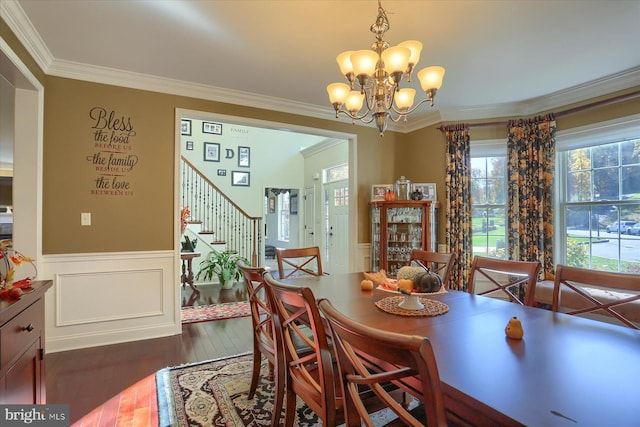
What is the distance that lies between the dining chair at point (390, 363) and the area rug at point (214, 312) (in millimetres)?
3192

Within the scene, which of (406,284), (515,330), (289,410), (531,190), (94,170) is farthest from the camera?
(531,190)

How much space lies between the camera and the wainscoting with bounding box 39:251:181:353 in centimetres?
299

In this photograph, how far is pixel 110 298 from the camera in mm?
3182

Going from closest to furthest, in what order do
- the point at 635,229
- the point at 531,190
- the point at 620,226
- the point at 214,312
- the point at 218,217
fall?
the point at 635,229
the point at 620,226
the point at 531,190
the point at 214,312
the point at 218,217

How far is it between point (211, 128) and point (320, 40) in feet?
17.1

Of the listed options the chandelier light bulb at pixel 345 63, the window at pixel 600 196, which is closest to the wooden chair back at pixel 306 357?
the chandelier light bulb at pixel 345 63

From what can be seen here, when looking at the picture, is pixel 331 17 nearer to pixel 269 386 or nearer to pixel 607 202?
pixel 269 386

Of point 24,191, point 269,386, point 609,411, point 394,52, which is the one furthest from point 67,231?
point 609,411

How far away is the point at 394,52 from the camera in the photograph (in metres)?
1.82

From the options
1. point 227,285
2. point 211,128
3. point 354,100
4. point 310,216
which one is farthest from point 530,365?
point 211,128

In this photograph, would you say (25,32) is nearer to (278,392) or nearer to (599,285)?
(278,392)

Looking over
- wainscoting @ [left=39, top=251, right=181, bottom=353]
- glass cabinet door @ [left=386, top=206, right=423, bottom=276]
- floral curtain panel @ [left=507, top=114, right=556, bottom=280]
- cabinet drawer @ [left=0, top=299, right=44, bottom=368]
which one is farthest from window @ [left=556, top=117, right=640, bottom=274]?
cabinet drawer @ [left=0, top=299, right=44, bottom=368]

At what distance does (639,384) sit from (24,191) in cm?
400

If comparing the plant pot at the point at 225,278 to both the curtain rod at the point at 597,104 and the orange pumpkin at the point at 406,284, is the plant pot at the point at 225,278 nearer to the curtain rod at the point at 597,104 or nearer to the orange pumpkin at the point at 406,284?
the orange pumpkin at the point at 406,284
